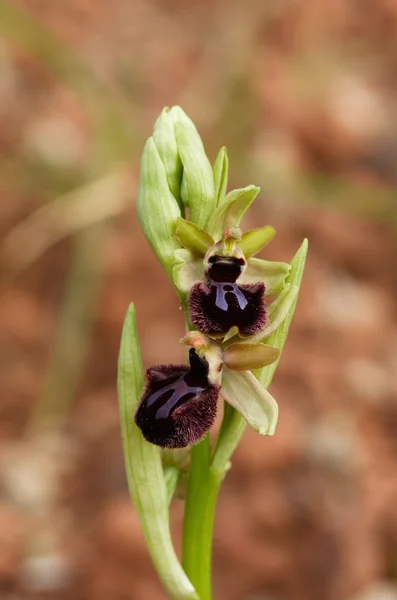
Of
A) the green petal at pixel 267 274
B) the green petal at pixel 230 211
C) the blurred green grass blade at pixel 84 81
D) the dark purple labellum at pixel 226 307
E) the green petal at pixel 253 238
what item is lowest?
the dark purple labellum at pixel 226 307

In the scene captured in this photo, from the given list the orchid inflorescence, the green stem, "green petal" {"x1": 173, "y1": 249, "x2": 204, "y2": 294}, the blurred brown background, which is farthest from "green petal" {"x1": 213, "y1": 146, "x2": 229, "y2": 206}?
the blurred brown background

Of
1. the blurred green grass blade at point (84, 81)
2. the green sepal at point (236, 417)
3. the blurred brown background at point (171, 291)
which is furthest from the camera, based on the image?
the blurred green grass blade at point (84, 81)

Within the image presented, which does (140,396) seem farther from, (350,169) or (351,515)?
(350,169)

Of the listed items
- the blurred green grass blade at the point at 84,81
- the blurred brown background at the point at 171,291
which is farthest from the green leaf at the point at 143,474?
the blurred green grass blade at the point at 84,81

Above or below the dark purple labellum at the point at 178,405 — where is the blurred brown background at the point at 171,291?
above

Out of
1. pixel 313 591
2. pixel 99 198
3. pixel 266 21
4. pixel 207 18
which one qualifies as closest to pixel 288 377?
pixel 313 591

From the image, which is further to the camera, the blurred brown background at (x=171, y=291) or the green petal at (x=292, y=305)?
the blurred brown background at (x=171, y=291)

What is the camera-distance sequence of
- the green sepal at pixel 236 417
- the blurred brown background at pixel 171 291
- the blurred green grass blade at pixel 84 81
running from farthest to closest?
the blurred green grass blade at pixel 84 81
the blurred brown background at pixel 171 291
the green sepal at pixel 236 417

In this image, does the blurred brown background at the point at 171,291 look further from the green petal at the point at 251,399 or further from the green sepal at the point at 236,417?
the green petal at the point at 251,399
